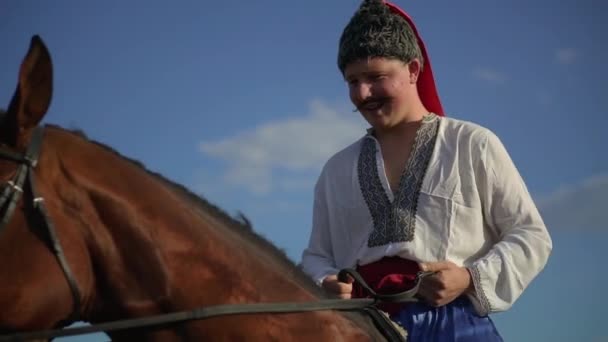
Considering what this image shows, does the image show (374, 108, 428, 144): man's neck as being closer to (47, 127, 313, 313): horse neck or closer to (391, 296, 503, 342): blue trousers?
(391, 296, 503, 342): blue trousers

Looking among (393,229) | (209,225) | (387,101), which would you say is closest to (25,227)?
(209,225)

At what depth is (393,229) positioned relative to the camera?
10.8ft

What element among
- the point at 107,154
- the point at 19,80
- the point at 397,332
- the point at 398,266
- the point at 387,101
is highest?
the point at 387,101

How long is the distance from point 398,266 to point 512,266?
51cm

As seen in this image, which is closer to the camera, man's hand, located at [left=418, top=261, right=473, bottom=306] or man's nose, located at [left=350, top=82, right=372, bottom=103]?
man's hand, located at [left=418, top=261, right=473, bottom=306]

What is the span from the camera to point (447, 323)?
3.09 meters

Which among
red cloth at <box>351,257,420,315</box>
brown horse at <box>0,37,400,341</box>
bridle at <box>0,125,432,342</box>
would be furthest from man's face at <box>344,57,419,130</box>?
bridle at <box>0,125,432,342</box>

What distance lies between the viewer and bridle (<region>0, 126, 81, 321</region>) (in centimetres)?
208

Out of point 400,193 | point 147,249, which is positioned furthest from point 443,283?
point 147,249

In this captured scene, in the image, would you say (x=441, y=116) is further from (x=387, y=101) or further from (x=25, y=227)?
(x=25, y=227)

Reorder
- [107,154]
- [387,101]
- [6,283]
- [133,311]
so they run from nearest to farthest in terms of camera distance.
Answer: [6,283], [133,311], [107,154], [387,101]

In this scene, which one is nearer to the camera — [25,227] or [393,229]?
[25,227]

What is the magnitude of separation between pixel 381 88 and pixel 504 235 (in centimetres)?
92

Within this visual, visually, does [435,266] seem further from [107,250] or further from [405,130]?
[107,250]
